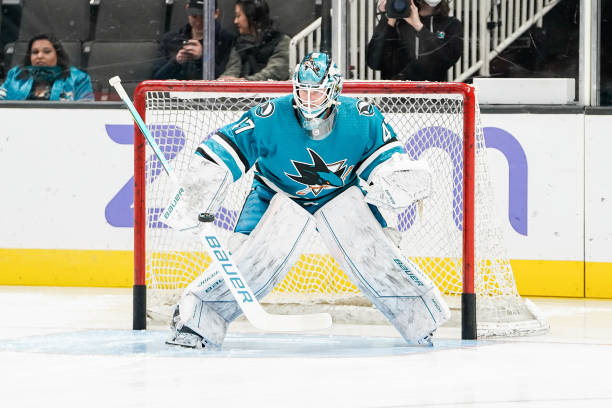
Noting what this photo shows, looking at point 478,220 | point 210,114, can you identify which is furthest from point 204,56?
point 478,220

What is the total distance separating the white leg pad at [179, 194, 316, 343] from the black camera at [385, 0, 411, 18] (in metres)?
1.98

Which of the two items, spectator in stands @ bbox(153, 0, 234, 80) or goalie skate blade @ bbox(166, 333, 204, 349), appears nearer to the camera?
goalie skate blade @ bbox(166, 333, 204, 349)

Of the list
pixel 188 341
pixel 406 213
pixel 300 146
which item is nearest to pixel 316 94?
pixel 300 146

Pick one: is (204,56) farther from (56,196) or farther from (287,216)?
(287,216)

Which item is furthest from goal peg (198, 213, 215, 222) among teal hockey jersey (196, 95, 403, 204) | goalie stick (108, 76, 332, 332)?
teal hockey jersey (196, 95, 403, 204)

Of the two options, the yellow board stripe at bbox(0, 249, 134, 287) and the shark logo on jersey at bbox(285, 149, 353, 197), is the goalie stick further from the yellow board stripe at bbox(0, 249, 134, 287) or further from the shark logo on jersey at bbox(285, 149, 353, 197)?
the yellow board stripe at bbox(0, 249, 134, 287)

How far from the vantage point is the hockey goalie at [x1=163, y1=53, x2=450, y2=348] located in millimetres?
3832

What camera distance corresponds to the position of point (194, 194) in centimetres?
387

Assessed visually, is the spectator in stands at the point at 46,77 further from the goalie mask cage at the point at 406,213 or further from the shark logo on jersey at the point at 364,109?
the shark logo on jersey at the point at 364,109

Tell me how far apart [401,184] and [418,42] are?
2013mm

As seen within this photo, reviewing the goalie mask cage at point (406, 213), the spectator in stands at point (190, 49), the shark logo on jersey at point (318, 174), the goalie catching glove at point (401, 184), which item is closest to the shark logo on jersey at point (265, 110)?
the shark logo on jersey at point (318, 174)

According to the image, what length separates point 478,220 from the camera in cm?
445

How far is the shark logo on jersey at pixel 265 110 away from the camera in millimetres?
3881

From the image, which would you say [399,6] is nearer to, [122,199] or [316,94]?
[122,199]
